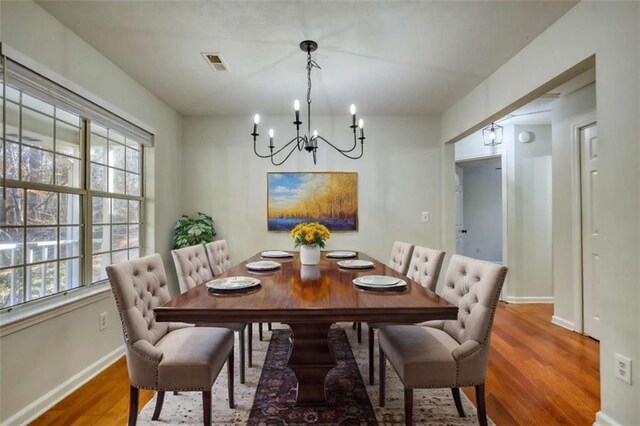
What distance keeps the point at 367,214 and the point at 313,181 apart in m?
0.82

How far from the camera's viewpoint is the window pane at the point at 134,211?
3.04 meters

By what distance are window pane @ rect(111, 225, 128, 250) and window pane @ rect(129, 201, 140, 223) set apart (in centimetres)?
14

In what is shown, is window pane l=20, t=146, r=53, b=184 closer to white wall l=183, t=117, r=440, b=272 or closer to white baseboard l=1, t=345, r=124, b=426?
white baseboard l=1, t=345, r=124, b=426

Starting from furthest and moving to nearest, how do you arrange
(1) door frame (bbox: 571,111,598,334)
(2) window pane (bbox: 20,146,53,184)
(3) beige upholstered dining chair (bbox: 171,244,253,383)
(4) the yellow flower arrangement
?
(1) door frame (bbox: 571,111,598,334), (4) the yellow flower arrangement, (3) beige upholstered dining chair (bbox: 171,244,253,383), (2) window pane (bbox: 20,146,53,184)

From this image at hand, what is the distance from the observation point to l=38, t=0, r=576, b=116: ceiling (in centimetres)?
191

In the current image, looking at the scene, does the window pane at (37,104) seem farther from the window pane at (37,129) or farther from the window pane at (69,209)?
the window pane at (69,209)

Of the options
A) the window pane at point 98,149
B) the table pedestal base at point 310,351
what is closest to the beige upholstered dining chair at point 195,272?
the table pedestal base at point 310,351

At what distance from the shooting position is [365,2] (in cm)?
184

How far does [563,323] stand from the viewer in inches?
128

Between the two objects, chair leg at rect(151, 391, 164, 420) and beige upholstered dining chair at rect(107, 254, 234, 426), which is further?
chair leg at rect(151, 391, 164, 420)

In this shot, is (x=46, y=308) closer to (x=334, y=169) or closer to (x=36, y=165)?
(x=36, y=165)

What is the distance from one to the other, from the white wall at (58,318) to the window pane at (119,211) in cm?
70

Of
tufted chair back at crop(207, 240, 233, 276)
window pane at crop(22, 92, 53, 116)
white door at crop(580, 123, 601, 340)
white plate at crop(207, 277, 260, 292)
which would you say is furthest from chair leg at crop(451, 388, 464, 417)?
window pane at crop(22, 92, 53, 116)

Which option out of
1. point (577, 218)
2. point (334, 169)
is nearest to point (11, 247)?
point (334, 169)
